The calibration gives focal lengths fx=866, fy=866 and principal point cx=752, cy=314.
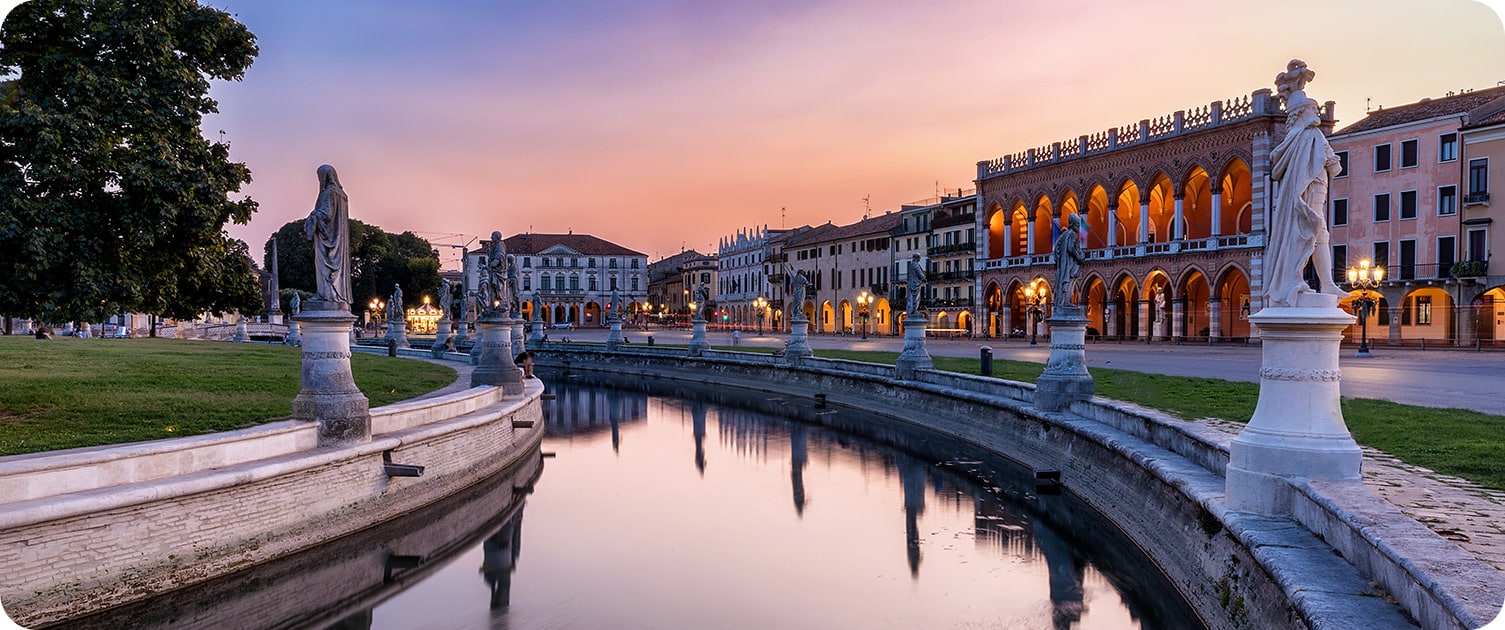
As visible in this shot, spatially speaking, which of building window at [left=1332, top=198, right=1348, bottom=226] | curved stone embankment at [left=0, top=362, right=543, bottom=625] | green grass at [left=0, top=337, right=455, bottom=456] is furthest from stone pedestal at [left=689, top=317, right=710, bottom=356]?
building window at [left=1332, top=198, right=1348, bottom=226]

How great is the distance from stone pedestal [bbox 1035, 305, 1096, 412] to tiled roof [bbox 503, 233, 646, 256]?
10790cm

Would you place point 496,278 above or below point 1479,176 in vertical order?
below

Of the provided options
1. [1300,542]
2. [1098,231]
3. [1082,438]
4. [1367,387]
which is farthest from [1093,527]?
[1098,231]

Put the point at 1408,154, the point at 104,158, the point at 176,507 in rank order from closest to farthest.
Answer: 1. the point at 176,507
2. the point at 104,158
3. the point at 1408,154

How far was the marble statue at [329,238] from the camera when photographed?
1200cm

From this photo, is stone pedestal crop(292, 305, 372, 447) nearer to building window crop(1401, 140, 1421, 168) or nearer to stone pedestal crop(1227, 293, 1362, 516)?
stone pedestal crop(1227, 293, 1362, 516)

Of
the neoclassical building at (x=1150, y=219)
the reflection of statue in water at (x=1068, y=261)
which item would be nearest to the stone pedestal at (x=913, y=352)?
the reflection of statue in water at (x=1068, y=261)

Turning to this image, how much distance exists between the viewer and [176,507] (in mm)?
8711

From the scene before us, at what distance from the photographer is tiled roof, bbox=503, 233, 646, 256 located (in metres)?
120

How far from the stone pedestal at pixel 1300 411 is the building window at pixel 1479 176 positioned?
43.5 metres

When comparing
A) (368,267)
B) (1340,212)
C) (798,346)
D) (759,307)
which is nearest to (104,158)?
(798,346)

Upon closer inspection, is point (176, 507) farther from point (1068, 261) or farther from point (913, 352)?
point (913, 352)

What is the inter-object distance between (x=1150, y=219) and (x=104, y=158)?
54.8m

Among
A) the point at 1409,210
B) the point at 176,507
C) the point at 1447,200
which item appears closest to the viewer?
the point at 176,507
